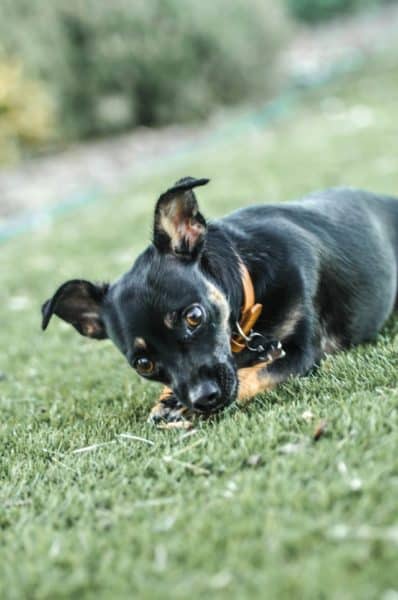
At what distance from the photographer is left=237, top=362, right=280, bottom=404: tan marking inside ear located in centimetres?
343

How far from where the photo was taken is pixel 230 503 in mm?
2361

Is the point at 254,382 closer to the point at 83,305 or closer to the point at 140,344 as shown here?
the point at 140,344

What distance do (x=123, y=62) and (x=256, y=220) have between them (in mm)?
13119

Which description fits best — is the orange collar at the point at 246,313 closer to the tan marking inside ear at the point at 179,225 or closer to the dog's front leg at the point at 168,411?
the tan marking inside ear at the point at 179,225

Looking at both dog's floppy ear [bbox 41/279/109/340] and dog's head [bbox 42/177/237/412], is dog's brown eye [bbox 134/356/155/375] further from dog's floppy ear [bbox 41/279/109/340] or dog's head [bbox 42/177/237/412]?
dog's floppy ear [bbox 41/279/109/340]

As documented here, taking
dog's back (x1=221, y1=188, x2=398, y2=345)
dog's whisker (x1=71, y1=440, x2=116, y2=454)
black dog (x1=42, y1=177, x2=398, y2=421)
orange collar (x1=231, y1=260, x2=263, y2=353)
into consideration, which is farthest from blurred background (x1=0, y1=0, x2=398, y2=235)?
dog's whisker (x1=71, y1=440, x2=116, y2=454)

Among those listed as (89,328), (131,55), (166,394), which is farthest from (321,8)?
(166,394)

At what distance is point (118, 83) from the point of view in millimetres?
16359

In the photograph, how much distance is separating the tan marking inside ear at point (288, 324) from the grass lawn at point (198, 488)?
0.24 meters

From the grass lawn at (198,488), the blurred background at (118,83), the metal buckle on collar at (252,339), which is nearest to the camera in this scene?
the grass lawn at (198,488)

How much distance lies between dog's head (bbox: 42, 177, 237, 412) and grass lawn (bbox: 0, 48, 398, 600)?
222mm

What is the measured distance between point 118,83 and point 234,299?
1367cm

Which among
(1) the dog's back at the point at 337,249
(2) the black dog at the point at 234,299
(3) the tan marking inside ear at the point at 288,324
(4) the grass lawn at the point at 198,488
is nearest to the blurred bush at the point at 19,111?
(4) the grass lawn at the point at 198,488

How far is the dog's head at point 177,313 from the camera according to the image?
3.29m
